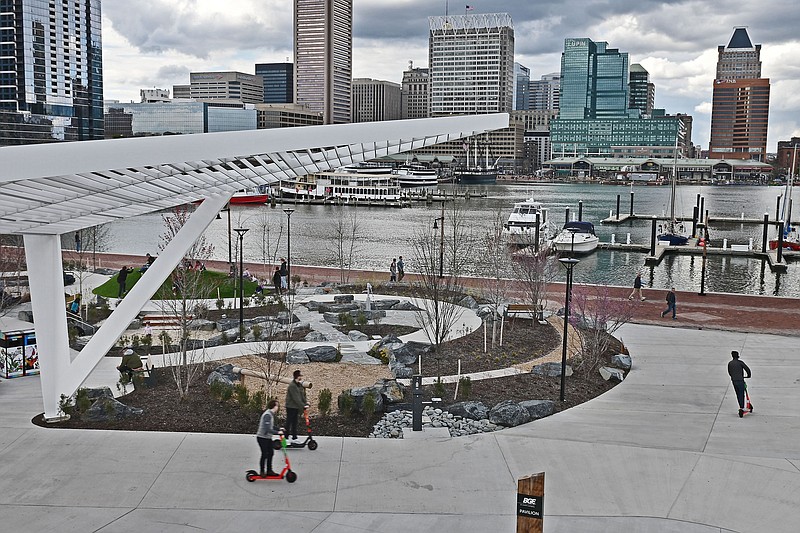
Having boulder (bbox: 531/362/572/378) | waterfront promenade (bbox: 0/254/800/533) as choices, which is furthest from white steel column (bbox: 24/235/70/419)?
boulder (bbox: 531/362/572/378)

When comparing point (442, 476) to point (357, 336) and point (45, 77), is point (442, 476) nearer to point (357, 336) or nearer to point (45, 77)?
point (357, 336)

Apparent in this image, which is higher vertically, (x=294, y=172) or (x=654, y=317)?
(x=294, y=172)

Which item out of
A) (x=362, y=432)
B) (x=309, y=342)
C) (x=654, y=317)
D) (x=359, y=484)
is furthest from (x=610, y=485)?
(x=654, y=317)

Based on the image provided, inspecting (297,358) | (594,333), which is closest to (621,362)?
(594,333)

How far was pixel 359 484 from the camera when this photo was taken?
10.1m

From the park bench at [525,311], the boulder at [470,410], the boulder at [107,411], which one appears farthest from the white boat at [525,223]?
the boulder at [107,411]

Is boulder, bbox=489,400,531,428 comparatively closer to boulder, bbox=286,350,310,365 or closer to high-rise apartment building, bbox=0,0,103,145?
boulder, bbox=286,350,310,365

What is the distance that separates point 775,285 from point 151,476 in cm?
3731

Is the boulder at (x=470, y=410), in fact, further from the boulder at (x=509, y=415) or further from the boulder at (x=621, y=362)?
the boulder at (x=621, y=362)

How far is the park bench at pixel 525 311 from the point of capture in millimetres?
21750

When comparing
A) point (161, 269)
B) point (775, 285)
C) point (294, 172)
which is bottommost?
point (775, 285)

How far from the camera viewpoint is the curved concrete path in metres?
9.06

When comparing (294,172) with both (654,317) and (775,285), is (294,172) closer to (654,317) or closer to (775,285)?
(654,317)

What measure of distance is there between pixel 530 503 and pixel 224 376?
8635 mm
